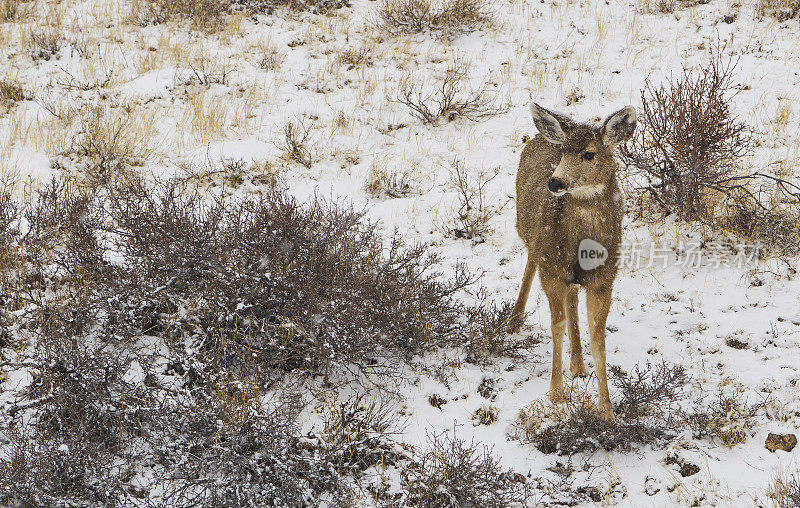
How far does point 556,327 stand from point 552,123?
1.50 metres

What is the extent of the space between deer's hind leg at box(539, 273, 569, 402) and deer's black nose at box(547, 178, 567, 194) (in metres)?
0.74

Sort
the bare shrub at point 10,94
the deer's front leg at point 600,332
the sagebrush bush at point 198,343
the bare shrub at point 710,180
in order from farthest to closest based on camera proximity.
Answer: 1. the bare shrub at point 10,94
2. the bare shrub at point 710,180
3. the deer's front leg at point 600,332
4. the sagebrush bush at point 198,343

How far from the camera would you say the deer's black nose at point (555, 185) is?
4613mm

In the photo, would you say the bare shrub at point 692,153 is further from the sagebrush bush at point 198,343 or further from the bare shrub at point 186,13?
the bare shrub at point 186,13

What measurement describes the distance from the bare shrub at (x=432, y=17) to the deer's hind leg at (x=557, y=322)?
23.2 ft

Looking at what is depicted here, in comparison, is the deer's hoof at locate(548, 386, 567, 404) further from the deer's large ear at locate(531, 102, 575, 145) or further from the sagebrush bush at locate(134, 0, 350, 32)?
the sagebrush bush at locate(134, 0, 350, 32)

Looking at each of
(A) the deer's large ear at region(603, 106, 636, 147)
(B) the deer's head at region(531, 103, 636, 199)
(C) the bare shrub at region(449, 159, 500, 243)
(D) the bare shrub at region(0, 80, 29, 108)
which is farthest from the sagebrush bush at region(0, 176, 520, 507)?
(D) the bare shrub at region(0, 80, 29, 108)

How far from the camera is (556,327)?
5.23 metres

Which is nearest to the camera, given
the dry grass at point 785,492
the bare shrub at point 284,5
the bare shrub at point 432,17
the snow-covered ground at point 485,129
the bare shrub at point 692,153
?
the dry grass at point 785,492

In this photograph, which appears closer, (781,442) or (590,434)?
(781,442)

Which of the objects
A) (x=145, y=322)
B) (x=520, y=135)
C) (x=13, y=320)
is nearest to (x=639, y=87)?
(x=520, y=135)

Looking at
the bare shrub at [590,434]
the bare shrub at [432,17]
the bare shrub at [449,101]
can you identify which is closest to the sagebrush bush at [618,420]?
the bare shrub at [590,434]

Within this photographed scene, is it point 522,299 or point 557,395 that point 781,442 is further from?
point 522,299

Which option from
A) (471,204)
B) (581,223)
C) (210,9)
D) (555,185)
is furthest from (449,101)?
(210,9)
